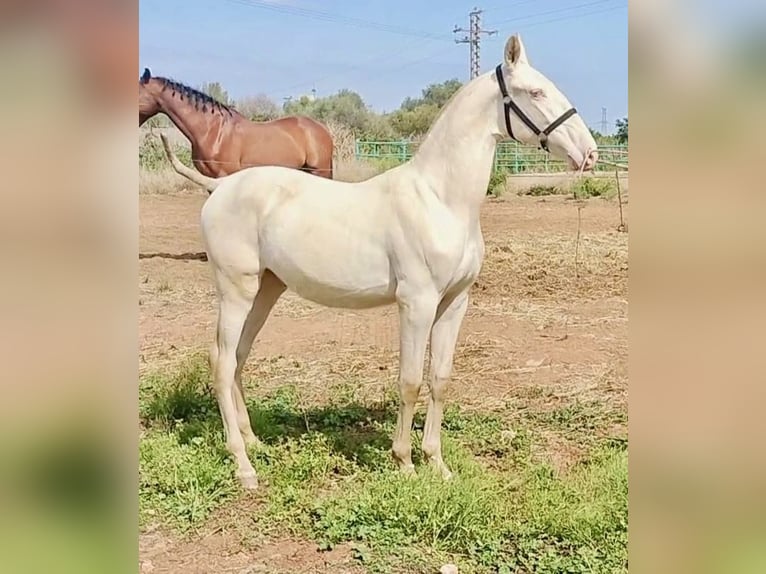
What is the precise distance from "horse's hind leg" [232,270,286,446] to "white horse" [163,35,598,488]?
13cm

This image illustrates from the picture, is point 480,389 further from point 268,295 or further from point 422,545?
point 422,545

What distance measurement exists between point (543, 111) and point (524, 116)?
3.1 inches

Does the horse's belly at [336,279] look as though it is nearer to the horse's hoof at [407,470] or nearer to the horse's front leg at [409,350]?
the horse's front leg at [409,350]

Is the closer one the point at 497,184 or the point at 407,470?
the point at 407,470

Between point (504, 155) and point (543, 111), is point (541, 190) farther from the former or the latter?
point (543, 111)

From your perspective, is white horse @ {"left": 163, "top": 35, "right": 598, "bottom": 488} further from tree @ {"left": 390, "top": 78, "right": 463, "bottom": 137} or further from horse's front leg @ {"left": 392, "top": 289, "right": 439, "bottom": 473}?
tree @ {"left": 390, "top": 78, "right": 463, "bottom": 137}

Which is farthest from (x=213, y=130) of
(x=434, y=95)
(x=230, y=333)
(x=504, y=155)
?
(x=434, y=95)

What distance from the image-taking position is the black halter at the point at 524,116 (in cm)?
284

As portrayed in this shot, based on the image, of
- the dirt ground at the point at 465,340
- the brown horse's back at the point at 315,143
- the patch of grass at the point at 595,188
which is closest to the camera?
the dirt ground at the point at 465,340

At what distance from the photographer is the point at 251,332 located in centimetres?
362

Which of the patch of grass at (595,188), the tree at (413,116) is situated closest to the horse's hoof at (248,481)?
the patch of grass at (595,188)

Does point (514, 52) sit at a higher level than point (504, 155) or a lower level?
lower
